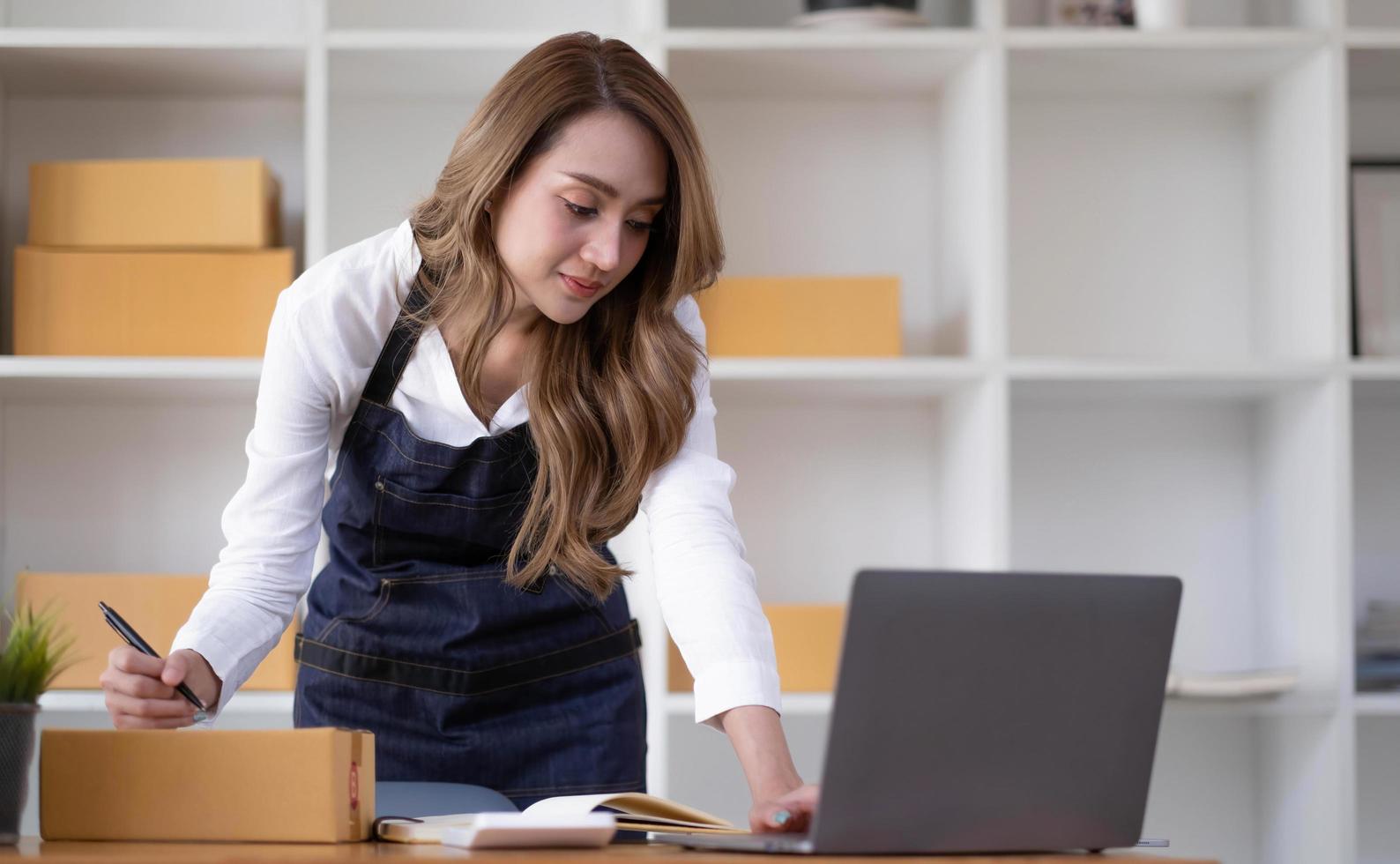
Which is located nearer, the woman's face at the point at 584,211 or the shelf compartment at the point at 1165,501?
the woman's face at the point at 584,211

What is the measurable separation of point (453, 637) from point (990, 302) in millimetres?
1200

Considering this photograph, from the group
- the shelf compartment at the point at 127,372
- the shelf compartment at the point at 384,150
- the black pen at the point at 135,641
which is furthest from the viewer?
the shelf compartment at the point at 384,150

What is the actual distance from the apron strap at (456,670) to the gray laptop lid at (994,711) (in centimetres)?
72

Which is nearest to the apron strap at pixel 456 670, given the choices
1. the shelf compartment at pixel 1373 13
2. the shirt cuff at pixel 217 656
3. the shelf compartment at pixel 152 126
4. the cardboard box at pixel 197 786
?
the shirt cuff at pixel 217 656

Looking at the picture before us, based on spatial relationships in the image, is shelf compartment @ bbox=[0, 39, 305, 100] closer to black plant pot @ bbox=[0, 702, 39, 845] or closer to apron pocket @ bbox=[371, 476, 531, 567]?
apron pocket @ bbox=[371, 476, 531, 567]

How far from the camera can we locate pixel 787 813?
883 mm

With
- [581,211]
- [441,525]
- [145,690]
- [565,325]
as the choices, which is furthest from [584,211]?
[145,690]

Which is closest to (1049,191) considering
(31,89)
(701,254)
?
(701,254)

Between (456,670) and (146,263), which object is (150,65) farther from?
(456,670)

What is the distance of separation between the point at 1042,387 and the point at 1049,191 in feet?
1.64

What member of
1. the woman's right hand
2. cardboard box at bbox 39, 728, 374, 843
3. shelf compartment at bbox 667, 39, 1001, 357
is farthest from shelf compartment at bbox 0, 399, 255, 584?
cardboard box at bbox 39, 728, 374, 843

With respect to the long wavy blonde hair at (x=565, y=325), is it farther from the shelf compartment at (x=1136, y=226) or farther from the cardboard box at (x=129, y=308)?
the shelf compartment at (x=1136, y=226)

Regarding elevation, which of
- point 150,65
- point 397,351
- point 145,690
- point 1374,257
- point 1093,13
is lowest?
point 145,690

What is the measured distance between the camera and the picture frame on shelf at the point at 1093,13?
7.97 ft
